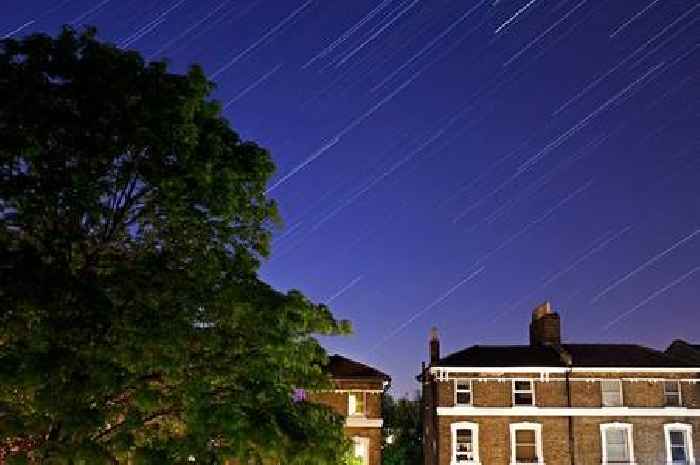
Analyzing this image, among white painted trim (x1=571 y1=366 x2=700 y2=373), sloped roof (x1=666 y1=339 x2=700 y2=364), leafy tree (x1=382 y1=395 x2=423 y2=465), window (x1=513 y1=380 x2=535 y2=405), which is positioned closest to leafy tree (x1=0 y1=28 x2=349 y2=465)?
window (x1=513 y1=380 x2=535 y2=405)

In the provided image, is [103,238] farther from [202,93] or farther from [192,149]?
[202,93]

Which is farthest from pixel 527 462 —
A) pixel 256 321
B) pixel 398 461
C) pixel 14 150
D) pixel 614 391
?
pixel 14 150

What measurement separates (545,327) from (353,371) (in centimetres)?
1331

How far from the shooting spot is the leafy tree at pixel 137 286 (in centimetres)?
1198

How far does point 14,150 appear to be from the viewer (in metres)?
13.4

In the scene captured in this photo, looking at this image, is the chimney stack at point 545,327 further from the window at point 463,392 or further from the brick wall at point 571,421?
the window at point 463,392

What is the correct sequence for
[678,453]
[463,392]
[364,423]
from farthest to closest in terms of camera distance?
[463,392], [364,423], [678,453]

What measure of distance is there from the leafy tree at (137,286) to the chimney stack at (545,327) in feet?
116

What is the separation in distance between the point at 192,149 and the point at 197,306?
324 centimetres

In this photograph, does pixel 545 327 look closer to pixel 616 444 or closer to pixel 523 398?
pixel 523 398

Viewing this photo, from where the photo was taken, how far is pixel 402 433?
215ft

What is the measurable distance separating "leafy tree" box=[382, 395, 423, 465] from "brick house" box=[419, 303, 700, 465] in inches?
575

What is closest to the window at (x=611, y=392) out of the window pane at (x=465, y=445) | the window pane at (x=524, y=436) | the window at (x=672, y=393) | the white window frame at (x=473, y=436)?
the window at (x=672, y=393)

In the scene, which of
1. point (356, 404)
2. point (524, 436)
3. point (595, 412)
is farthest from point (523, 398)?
point (356, 404)
